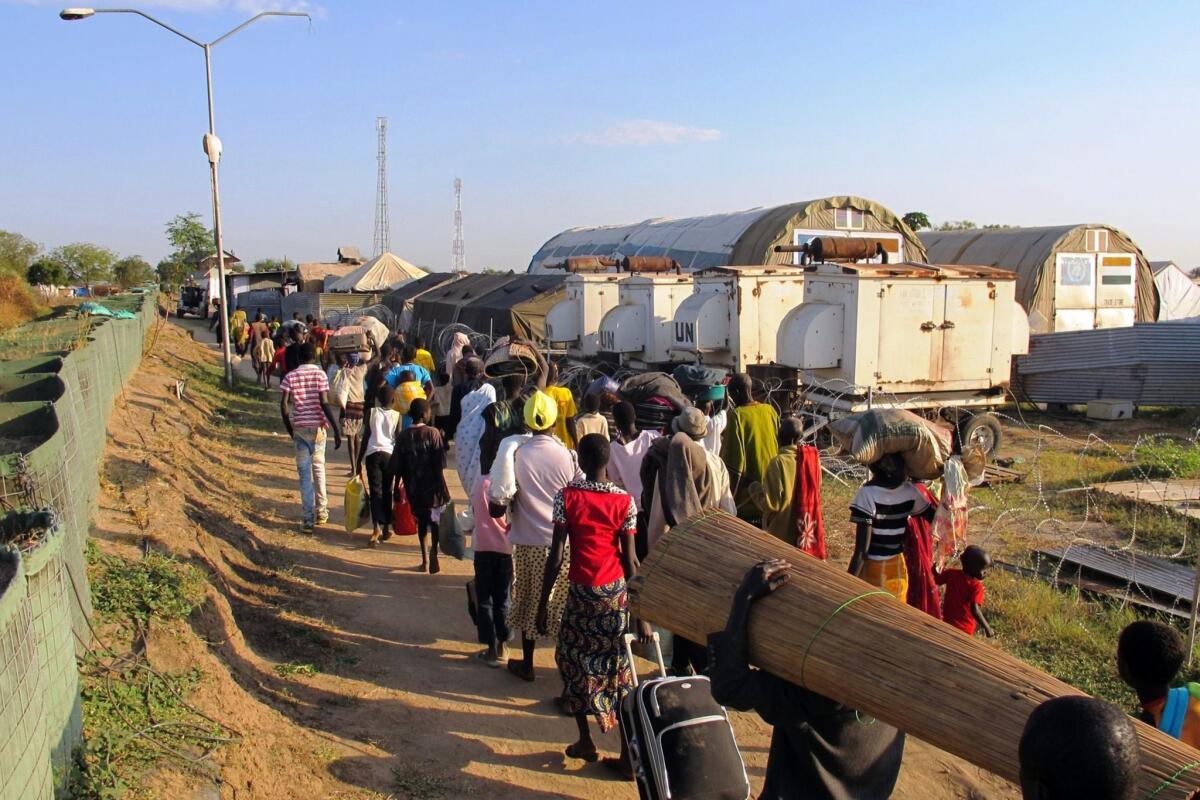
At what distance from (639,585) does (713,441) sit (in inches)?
126

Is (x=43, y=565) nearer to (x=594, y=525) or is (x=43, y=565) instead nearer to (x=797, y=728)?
(x=594, y=525)

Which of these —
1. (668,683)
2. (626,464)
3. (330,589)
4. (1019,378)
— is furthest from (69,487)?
(1019,378)

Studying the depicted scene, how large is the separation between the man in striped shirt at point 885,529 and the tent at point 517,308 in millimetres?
11646

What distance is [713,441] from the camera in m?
6.20

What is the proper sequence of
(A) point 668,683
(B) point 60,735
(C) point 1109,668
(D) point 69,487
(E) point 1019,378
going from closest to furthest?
(B) point 60,735, (A) point 668,683, (D) point 69,487, (C) point 1109,668, (E) point 1019,378

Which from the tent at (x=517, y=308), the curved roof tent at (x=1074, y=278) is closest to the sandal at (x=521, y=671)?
the tent at (x=517, y=308)

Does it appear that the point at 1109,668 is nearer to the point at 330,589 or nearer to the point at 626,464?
the point at 626,464

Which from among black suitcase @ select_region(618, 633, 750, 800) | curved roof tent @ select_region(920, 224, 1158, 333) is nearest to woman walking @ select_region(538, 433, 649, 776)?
black suitcase @ select_region(618, 633, 750, 800)

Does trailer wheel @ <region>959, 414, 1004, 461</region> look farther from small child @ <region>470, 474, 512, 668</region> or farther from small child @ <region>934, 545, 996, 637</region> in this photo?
small child @ <region>470, 474, 512, 668</region>

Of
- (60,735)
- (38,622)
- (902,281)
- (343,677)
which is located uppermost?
(902,281)

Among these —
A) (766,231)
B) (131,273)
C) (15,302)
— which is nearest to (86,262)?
(131,273)

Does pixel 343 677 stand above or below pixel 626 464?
below

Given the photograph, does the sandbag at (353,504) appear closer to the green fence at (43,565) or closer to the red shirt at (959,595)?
the green fence at (43,565)

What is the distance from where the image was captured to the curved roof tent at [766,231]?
19438 millimetres
